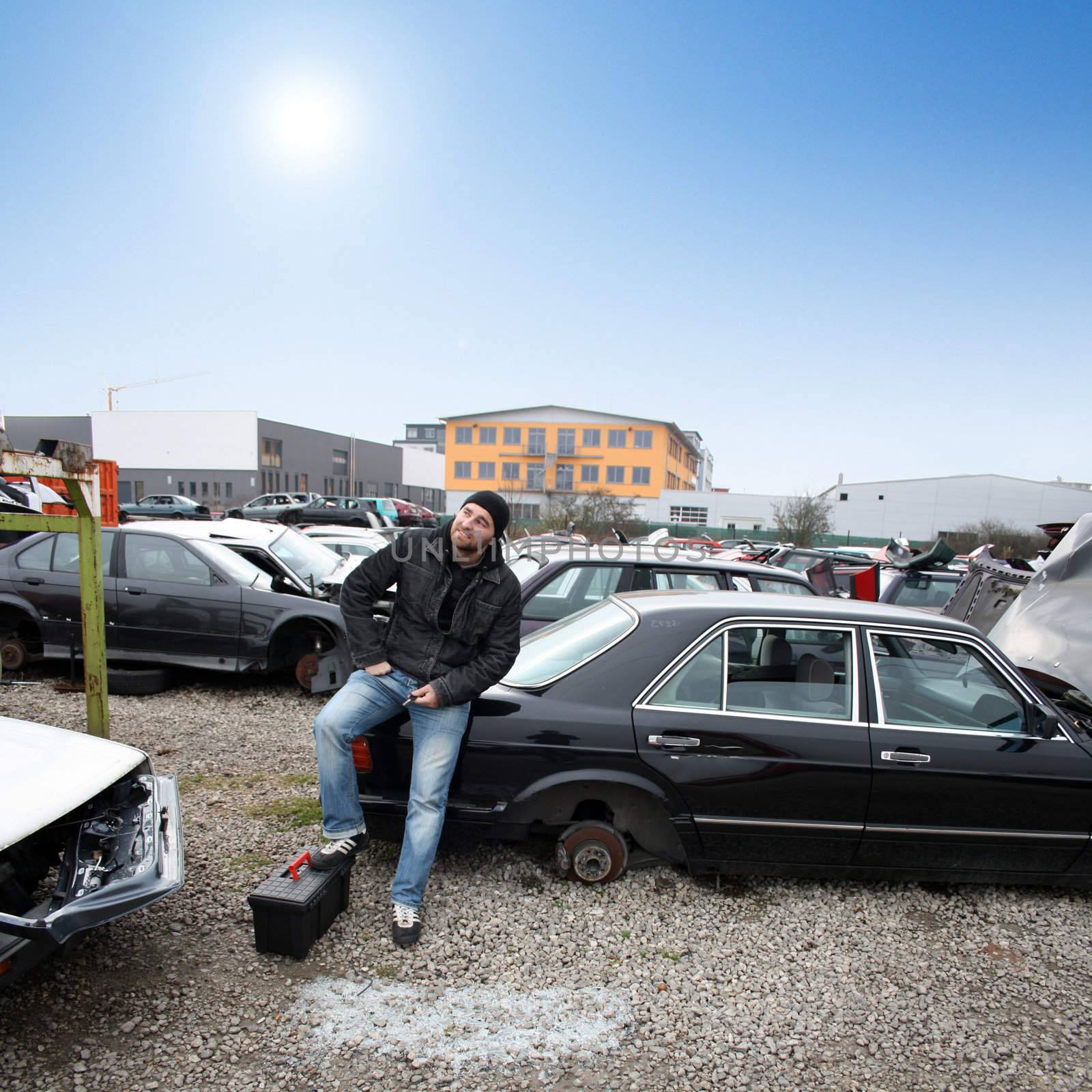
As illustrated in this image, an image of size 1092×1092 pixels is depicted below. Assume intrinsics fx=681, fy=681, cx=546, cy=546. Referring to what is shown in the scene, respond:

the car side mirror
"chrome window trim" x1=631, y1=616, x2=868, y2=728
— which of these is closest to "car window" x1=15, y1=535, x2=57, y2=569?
"chrome window trim" x1=631, y1=616, x2=868, y2=728

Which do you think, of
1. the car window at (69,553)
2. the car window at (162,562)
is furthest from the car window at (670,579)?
the car window at (69,553)

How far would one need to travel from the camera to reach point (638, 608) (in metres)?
3.35

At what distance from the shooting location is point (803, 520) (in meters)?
44.1

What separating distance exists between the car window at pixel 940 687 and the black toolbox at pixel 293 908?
2523 millimetres

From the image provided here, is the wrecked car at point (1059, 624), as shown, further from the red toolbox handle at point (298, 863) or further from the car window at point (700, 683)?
the red toolbox handle at point (298, 863)

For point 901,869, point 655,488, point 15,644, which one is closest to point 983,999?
point 901,869

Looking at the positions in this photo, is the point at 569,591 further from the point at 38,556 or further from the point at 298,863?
the point at 38,556

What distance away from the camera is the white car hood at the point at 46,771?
7.26ft

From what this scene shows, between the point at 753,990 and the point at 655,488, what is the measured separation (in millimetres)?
64367

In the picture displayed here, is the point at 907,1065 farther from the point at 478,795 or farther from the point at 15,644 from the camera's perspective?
the point at 15,644

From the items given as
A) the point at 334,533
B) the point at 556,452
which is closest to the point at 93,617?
the point at 334,533

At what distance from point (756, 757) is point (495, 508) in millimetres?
1578

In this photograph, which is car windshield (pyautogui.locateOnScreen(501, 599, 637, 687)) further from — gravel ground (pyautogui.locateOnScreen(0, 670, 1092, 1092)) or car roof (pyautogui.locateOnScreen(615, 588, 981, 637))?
gravel ground (pyautogui.locateOnScreen(0, 670, 1092, 1092))

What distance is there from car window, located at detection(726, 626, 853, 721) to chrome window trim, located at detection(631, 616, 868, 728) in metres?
0.01
